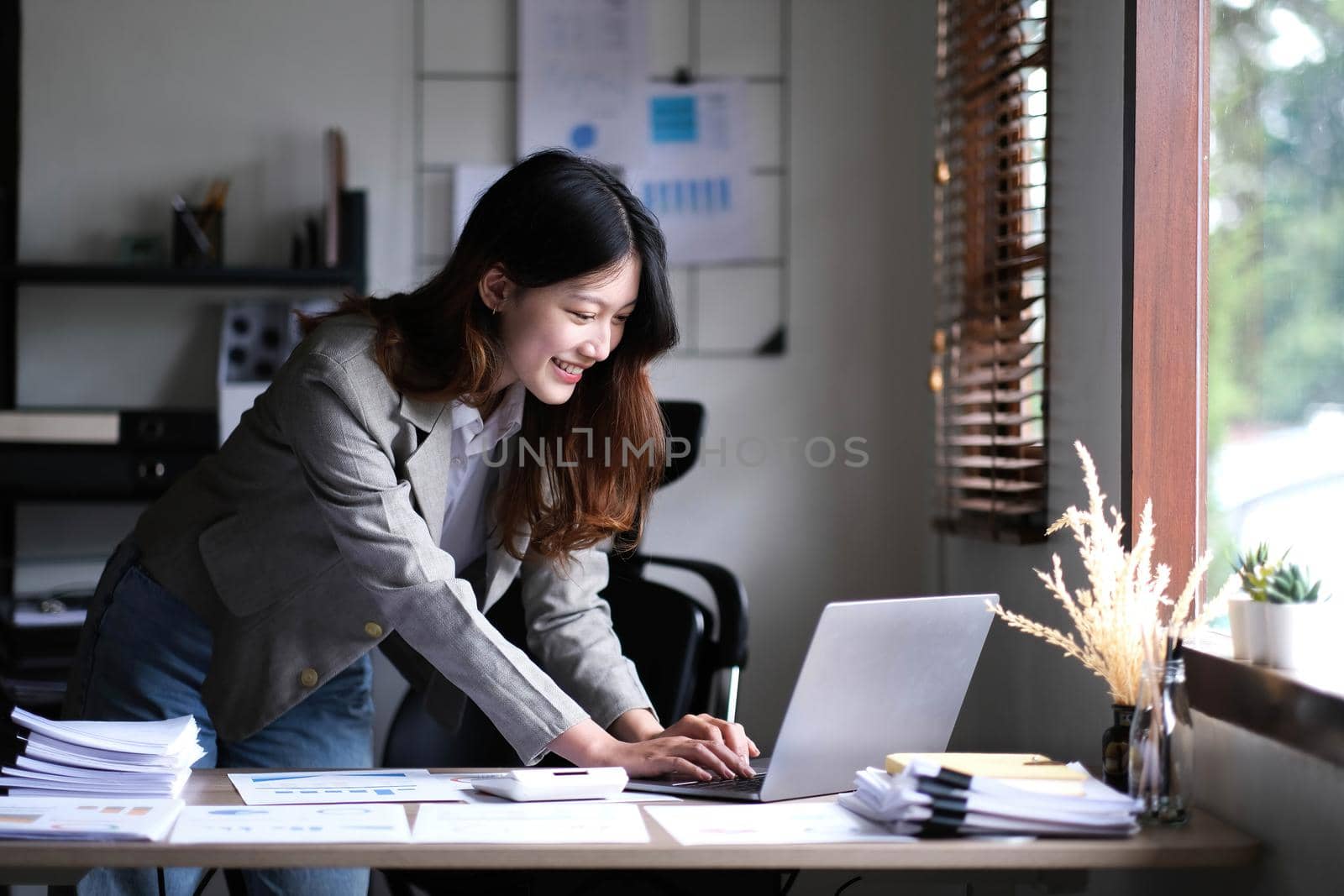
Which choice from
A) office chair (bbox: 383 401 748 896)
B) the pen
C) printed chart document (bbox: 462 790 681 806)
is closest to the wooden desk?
printed chart document (bbox: 462 790 681 806)

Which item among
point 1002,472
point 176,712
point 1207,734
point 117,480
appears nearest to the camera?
point 1207,734

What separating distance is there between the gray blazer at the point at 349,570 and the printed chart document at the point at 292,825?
0.19 meters

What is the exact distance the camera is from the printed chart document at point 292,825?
1.16m

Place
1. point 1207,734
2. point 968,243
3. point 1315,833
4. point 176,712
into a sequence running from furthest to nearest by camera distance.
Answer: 1. point 968,243
2. point 176,712
3. point 1207,734
4. point 1315,833

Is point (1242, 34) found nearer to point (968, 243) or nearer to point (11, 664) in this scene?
point (968, 243)

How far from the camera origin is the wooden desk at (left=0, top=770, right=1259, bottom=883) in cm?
113

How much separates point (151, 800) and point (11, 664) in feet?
5.45

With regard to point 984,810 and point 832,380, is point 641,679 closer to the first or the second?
point 984,810

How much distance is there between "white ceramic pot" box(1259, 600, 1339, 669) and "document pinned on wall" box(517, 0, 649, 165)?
2.07m

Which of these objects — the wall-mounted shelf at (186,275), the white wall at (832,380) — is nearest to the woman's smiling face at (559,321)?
the wall-mounted shelf at (186,275)

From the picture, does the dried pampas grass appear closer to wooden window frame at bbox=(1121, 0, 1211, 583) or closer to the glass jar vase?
the glass jar vase

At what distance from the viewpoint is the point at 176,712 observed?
166 cm

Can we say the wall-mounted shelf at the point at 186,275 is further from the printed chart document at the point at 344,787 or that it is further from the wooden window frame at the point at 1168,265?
the wooden window frame at the point at 1168,265

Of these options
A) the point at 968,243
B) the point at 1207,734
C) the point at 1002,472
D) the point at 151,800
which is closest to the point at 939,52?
the point at 968,243
